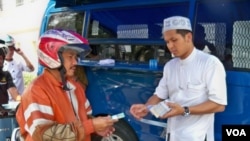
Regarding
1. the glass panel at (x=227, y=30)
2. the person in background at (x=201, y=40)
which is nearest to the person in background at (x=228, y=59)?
the glass panel at (x=227, y=30)

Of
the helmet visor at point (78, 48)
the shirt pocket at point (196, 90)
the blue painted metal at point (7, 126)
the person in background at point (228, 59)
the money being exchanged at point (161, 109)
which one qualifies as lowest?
the blue painted metal at point (7, 126)

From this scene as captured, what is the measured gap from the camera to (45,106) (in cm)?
182

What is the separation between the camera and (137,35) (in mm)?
3920

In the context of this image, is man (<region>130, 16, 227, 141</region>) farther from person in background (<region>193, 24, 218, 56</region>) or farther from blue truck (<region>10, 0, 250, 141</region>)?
person in background (<region>193, 24, 218, 56</region>)

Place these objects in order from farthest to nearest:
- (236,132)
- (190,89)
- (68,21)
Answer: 1. (68,21)
2. (236,132)
3. (190,89)

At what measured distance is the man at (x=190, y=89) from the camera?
7.90 feet

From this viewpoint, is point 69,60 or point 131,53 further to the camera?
point 131,53

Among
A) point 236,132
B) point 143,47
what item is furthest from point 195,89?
point 143,47

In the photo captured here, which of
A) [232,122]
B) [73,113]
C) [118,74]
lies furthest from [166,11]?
[73,113]

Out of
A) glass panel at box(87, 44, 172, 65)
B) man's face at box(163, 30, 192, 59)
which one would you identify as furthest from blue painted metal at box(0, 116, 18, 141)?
man's face at box(163, 30, 192, 59)

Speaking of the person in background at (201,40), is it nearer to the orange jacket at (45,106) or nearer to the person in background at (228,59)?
the person in background at (228,59)

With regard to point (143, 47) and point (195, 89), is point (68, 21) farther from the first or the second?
point (195, 89)

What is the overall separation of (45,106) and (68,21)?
340cm

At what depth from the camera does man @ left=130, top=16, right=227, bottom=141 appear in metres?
2.41
